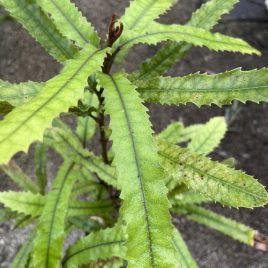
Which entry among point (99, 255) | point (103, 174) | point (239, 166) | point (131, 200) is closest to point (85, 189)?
point (103, 174)

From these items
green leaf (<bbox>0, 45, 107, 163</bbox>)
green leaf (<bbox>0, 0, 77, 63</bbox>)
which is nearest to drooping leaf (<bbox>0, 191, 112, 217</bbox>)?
green leaf (<bbox>0, 0, 77, 63</bbox>)

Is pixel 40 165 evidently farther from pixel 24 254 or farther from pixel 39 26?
pixel 39 26

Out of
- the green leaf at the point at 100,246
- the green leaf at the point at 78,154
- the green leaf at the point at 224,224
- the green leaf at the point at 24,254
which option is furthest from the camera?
the green leaf at the point at 224,224

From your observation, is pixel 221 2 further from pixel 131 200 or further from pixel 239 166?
pixel 239 166

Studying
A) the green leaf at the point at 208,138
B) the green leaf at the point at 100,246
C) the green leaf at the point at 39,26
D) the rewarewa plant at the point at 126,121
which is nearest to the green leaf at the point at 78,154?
the rewarewa plant at the point at 126,121

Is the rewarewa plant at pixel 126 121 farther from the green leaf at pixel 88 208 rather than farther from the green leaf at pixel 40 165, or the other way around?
the green leaf at pixel 40 165

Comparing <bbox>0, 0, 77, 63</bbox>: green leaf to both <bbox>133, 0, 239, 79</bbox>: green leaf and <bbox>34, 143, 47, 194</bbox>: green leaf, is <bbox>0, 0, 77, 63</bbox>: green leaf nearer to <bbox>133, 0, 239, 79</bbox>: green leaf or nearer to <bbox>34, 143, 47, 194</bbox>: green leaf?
<bbox>133, 0, 239, 79</bbox>: green leaf

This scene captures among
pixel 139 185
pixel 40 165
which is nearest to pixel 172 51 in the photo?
pixel 139 185
